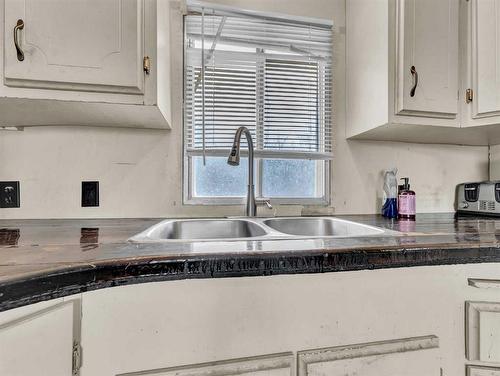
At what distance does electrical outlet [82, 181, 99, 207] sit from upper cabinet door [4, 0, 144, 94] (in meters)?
0.46

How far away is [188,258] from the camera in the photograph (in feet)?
1.92

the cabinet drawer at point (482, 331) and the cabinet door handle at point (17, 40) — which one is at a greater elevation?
the cabinet door handle at point (17, 40)

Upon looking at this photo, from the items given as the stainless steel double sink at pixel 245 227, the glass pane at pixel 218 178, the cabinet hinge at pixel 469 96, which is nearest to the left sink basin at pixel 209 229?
the stainless steel double sink at pixel 245 227

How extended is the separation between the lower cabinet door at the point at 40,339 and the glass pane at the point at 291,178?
3.56 feet

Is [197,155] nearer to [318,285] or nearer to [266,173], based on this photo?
[266,173]

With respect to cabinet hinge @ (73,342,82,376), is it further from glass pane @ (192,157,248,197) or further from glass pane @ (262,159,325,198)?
glass pane @ (262,159,325,198)

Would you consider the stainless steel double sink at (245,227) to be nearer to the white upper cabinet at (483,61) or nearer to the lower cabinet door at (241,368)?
the lower cabinet door at (241,368)

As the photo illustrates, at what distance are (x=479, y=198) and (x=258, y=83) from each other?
4.00 feet

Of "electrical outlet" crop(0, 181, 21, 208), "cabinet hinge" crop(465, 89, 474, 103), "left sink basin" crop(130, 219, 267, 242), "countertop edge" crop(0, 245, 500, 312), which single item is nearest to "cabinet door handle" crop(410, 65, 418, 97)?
"cabinet hinge" crop(465, 89, 474, 103)

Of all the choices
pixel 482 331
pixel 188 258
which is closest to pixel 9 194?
pixel 188 258

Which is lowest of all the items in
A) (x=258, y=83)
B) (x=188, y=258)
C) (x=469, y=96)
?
(x=188, y=258)

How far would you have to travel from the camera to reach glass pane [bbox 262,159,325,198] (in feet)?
5.00

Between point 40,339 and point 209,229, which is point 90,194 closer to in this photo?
point 209,229

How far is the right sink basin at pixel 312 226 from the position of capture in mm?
1251
